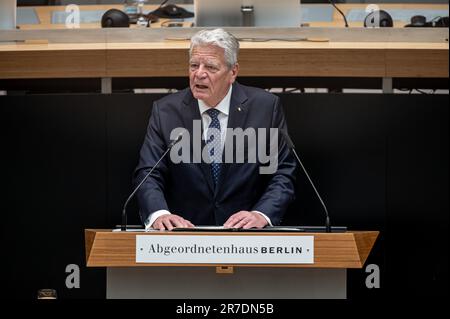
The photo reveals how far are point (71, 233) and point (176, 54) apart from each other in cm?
87

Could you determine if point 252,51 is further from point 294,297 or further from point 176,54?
point 294,297

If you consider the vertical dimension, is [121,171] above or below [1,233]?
above

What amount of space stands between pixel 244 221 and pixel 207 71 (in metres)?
0.69

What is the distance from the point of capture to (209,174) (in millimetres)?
3738

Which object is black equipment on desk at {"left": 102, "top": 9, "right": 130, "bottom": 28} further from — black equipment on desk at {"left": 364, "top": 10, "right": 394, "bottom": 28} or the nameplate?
the nameplate

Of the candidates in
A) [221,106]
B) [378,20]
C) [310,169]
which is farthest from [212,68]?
Answer: [378,20]

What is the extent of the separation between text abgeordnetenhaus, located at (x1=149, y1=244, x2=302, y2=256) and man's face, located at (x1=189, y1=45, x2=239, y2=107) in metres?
0.94

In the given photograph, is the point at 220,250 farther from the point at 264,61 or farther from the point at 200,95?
the point at 264,61

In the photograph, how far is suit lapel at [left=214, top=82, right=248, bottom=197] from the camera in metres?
3.74

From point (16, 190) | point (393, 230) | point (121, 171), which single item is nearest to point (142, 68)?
point (121, 171)

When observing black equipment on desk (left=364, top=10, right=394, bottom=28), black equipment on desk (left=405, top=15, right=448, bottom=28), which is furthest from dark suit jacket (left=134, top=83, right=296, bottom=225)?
black equipment on desk (left=405, top=15, right=448, bottom=28)
